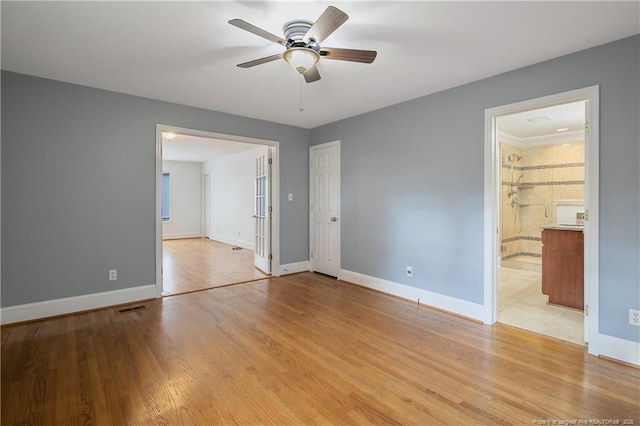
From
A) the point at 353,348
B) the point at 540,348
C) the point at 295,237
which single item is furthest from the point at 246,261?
the point at 540,348

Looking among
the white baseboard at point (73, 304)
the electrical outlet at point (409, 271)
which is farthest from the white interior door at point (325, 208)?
the white baseboard at point (73, 304)

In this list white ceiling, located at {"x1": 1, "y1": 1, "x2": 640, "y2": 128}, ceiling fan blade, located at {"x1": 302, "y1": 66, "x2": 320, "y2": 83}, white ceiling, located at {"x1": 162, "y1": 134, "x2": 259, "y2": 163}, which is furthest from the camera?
white ceiling, located at {"x1": 162, "y1": 134, "x2": 259, "y2": 163}

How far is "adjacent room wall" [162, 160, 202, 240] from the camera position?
9766 mm

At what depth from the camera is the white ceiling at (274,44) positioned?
204 cm

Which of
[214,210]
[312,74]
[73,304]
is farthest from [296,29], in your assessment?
[214,210]

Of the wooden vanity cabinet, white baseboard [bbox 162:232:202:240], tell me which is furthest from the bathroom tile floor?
white baseboard [bbox 162:232:202:240]

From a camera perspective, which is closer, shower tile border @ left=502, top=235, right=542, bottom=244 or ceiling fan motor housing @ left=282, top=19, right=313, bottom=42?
ceiling fan motor housing @ left=282, top=19, right=313, bottom=42

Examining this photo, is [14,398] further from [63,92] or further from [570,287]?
[570,287]

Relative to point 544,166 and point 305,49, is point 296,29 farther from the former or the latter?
point 544,166

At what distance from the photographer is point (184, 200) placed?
10.0 m

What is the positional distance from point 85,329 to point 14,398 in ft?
3.71

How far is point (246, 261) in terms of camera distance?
6.34 m

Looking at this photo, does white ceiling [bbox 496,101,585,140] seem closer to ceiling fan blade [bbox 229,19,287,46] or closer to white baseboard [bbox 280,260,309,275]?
ceiling fan blade [bbox 229,19,287,46]

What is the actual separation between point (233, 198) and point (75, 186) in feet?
17.2
